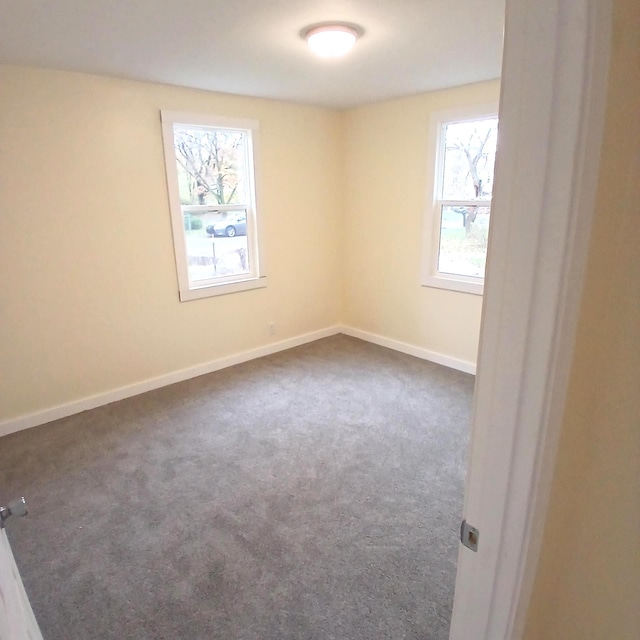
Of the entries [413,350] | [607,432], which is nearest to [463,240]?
[413,350]

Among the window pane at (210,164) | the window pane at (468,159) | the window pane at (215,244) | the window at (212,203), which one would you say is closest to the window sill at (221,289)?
the window at (212,203)

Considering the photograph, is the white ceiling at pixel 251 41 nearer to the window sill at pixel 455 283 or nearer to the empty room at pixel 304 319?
the empty room at pixel 304 319

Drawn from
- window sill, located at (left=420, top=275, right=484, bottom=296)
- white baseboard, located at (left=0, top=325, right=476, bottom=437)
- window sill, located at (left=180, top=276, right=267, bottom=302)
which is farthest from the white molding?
window sill, located at (left=420, top=275, right=484, bottom=296)

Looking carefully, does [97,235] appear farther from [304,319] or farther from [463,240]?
[463,240]

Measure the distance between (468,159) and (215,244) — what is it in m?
2.31

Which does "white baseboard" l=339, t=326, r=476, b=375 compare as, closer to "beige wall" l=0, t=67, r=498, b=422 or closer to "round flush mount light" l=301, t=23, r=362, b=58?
"beige wall" l=0, t=67, r=498, b=422

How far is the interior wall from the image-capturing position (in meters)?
2.81

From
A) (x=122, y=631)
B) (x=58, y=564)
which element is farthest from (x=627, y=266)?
(x=58, y=564)

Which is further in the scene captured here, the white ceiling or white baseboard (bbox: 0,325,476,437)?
white baseboard (bbox: 0,325,476,437)

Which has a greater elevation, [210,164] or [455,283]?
[210,164]

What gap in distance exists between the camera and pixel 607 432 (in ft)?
2.38

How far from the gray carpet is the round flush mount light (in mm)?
2308

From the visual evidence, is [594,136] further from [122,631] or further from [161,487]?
[161,487]

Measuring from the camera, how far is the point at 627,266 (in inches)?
26.4
